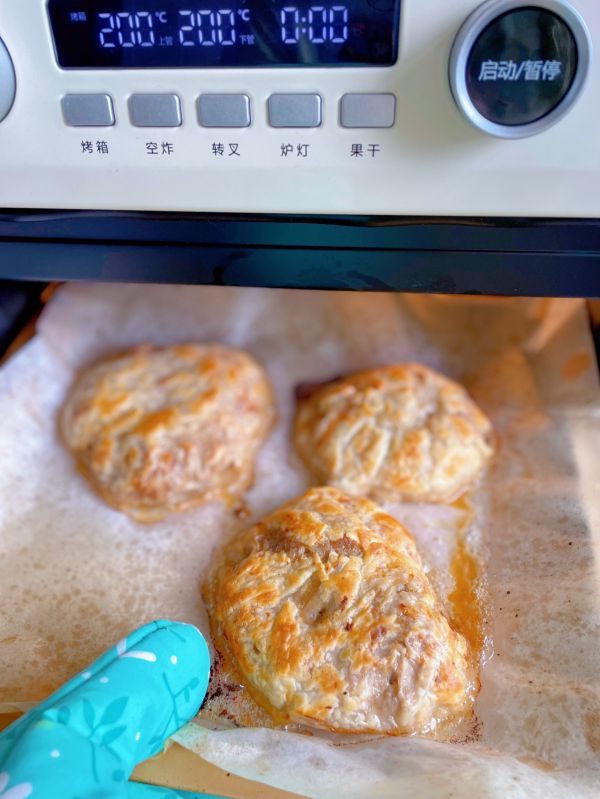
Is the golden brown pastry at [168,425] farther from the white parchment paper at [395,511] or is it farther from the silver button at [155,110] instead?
the silver button at [155,110]

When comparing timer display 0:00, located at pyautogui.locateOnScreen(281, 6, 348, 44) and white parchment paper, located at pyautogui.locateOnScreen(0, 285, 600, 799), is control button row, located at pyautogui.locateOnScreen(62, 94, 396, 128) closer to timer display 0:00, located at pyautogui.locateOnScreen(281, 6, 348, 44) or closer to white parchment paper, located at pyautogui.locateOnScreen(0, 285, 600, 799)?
timer display 0:00, located at pyautogui.locateOnScreen(281, 6, 348, 44)

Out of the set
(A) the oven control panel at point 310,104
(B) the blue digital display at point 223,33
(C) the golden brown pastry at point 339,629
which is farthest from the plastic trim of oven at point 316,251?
(C) the golden brown pastry at point 339,629

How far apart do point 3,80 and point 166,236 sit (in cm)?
18

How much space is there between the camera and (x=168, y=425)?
971mm

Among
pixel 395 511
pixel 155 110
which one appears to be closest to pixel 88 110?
pixel 155 110

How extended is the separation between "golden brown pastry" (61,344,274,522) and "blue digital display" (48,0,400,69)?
0.53 m

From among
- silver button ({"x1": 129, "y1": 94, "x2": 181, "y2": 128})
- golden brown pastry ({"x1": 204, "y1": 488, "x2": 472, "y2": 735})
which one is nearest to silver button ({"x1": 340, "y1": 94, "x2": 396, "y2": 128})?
silver button ({"x1": 129, "y1": 94, "x2": 181, "y2": 128})

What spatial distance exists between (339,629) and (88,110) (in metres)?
0.54

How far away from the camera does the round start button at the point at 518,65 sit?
0.48 meters

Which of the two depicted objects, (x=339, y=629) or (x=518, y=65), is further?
(x=339, y=629)

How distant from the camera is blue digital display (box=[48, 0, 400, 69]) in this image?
0.51 m

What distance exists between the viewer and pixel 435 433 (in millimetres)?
957

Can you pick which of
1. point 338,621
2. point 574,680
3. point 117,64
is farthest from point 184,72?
point 574,680

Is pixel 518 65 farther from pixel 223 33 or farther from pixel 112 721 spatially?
pixel 112 721
